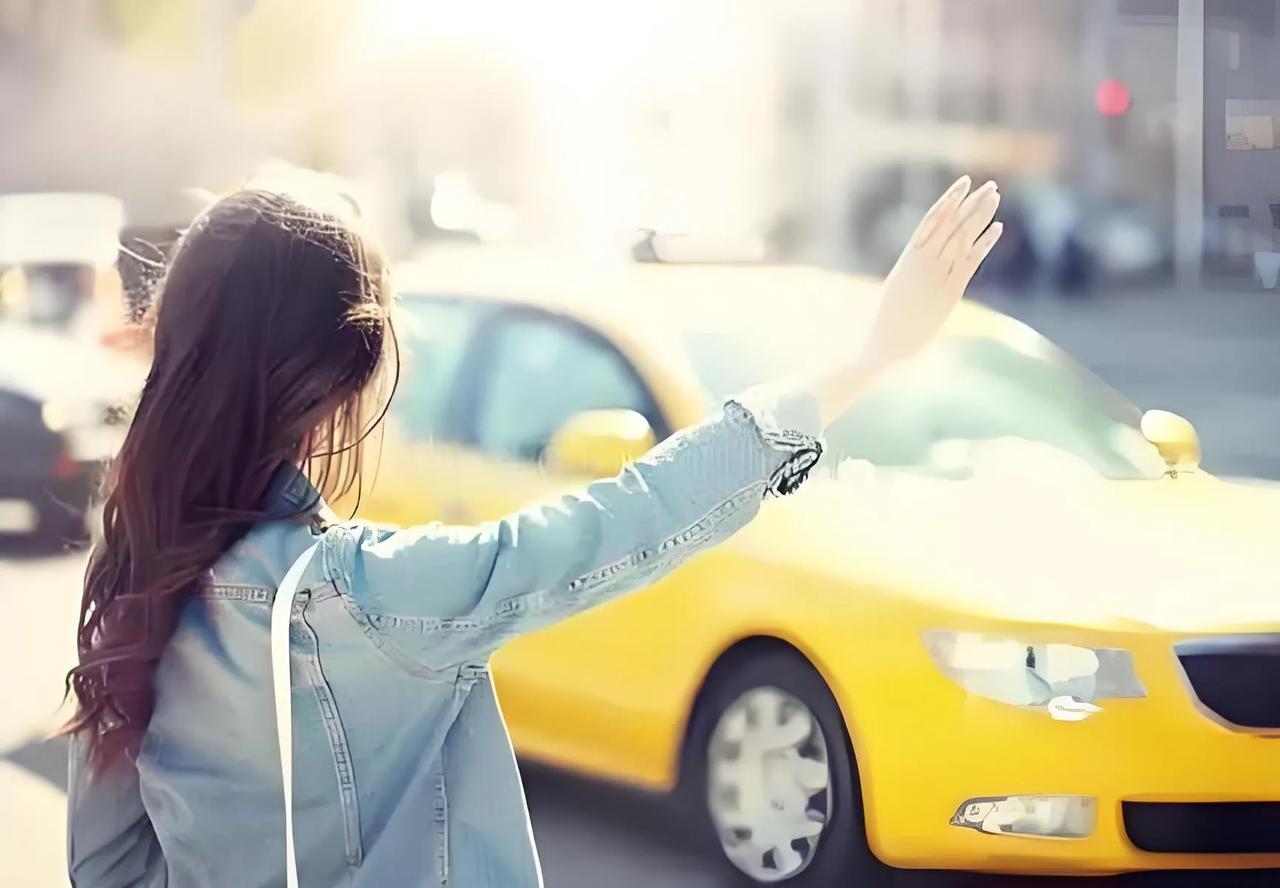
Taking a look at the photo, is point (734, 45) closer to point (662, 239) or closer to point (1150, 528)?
point (662, 239)

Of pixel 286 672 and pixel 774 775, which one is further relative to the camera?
pixel 774 775

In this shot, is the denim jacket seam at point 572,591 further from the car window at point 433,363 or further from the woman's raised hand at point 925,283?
the car window at point 433,363

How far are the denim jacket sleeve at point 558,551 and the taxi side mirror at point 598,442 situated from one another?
102cm

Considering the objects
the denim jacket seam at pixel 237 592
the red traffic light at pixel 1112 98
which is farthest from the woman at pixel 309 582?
the red traffic light at pixel 1112 98

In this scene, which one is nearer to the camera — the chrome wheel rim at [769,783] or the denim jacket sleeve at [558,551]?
the denim jacket sleeve at [558,551]

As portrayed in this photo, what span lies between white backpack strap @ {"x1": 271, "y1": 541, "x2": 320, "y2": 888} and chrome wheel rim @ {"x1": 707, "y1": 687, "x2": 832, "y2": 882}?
114cm

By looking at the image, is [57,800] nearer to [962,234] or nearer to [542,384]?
[542,384]

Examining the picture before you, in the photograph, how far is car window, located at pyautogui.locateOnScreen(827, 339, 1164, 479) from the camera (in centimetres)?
221

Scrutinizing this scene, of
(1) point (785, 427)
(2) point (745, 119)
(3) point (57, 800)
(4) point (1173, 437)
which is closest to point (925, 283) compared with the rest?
(1) point (785, 427)

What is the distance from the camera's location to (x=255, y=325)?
1.22 m

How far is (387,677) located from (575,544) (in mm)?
190

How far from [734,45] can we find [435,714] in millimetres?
1393

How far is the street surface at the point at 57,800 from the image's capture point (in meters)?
2.28

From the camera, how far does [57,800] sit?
233cm
